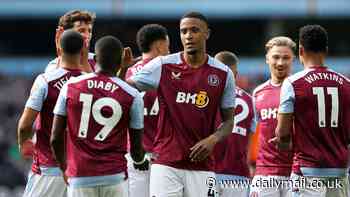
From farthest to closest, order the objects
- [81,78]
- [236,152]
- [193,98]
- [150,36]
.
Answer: [236,152] → [150,36] → [193,98] → [81,78]

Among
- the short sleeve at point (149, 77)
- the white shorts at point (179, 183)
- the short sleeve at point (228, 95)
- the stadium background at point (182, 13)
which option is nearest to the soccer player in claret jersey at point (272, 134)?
the short sleeve at point (228, 95)

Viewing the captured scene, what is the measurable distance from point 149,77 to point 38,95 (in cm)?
115

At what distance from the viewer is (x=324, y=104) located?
34.4 ft

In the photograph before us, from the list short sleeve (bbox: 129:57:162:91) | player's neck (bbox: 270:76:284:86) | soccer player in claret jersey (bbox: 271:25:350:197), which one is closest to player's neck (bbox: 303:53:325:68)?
soccer player in claret jersey (bbox: 271:25:350:197)

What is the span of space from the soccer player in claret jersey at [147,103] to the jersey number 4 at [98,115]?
2595 mm

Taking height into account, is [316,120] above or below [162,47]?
below

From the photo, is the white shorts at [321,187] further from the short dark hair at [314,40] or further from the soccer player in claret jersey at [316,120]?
the short dark hair at [314,40]

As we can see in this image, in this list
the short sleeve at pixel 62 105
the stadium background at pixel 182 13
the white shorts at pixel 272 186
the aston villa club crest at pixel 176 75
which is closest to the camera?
the short sleeve at pixel 62 105

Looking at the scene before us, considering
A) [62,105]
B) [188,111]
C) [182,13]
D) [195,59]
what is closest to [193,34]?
[195,59]

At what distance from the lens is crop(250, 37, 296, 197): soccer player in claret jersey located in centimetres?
1273

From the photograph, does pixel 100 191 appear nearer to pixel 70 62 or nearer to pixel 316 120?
pixel 70 62

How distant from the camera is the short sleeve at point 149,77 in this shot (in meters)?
10.7

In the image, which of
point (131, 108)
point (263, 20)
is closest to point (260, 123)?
point (131, 108)

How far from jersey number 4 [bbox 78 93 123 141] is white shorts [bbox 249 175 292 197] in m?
3.46
